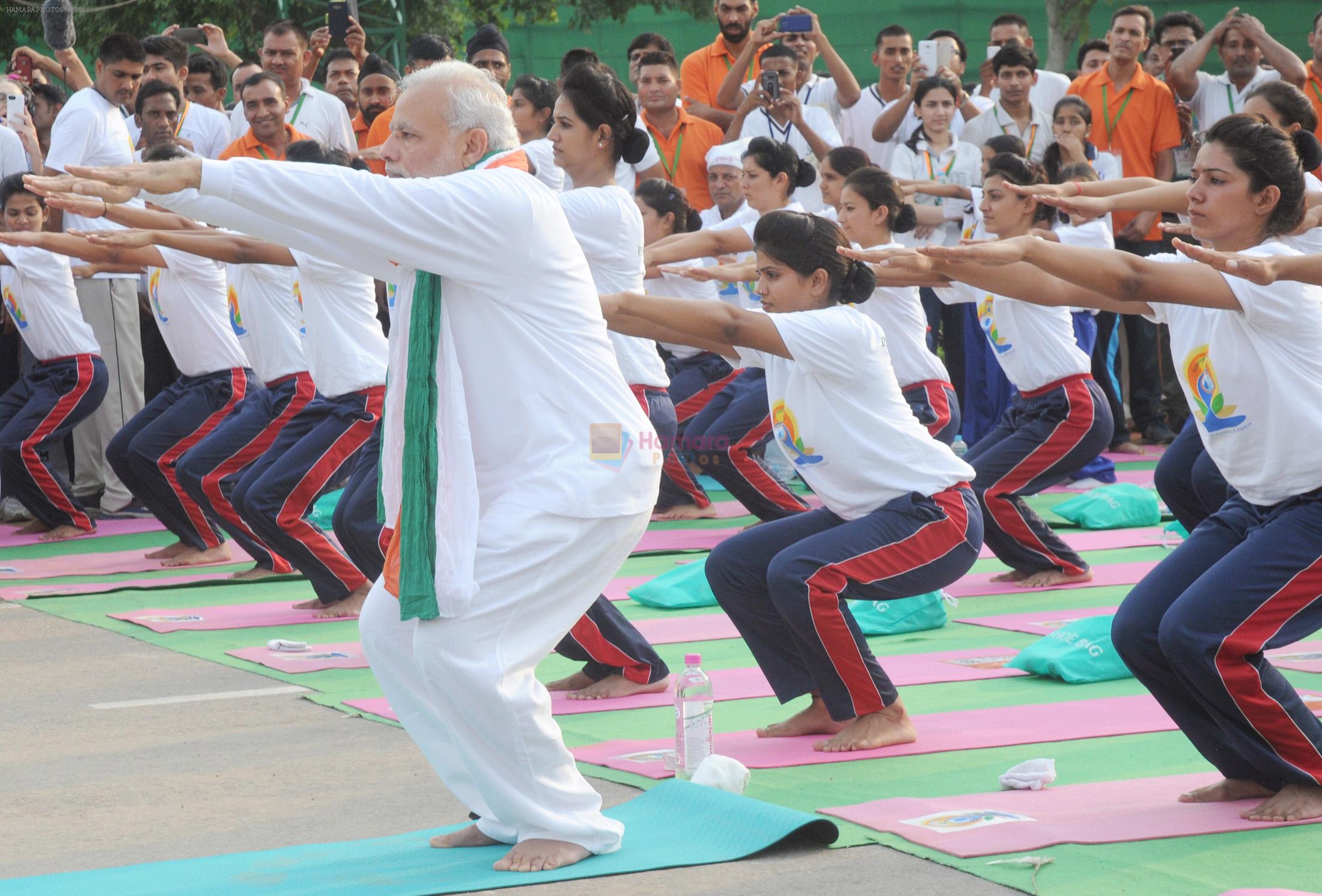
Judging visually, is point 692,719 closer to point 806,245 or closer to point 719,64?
point 806,245

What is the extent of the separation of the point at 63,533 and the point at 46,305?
145 cm

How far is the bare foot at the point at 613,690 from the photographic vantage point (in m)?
5.87

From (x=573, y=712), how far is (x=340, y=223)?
2500 millimetres

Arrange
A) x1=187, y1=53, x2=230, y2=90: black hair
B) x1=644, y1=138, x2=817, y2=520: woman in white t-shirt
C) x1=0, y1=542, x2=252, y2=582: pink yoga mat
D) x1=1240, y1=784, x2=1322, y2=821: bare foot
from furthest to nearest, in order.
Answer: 1. x1=187, y1=53, x2=230, y2=90: black hair
2. x1=0, y1=542, x2=252, y2=582: pink yoga mat
3. x1=644, y1=138, x2=817, y2=520: woman in white t-shirt
4. x1=1240, y1=784, x2=1322, y2=821: bare foot

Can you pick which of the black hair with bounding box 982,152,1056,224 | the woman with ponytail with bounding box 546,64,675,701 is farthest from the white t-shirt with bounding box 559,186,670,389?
the black hair with bounding box 982,152,1056,224

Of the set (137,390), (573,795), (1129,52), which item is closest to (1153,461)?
(1129,52)

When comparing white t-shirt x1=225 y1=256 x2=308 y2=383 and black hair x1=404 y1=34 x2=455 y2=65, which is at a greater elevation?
black hair x1=404 y1=34 x2=455 y2=65

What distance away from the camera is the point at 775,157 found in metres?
8.98

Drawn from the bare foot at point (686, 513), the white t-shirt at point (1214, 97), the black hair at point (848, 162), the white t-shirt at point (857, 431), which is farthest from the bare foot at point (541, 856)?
the white t-shirt at point (1214, 97)

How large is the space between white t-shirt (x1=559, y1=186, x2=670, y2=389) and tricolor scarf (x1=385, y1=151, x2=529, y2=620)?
2.47 metres

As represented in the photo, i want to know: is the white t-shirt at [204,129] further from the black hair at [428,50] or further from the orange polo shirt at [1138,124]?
the orange polo shirt at [1138,124]

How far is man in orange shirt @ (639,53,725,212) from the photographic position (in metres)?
10.8

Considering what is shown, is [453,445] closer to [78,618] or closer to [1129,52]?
[78,618]

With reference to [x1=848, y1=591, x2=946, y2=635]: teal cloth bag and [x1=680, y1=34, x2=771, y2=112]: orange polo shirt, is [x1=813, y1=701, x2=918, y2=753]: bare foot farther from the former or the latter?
[x1=680, y1=34, x2=771, y2=112]: orange polo shirt
